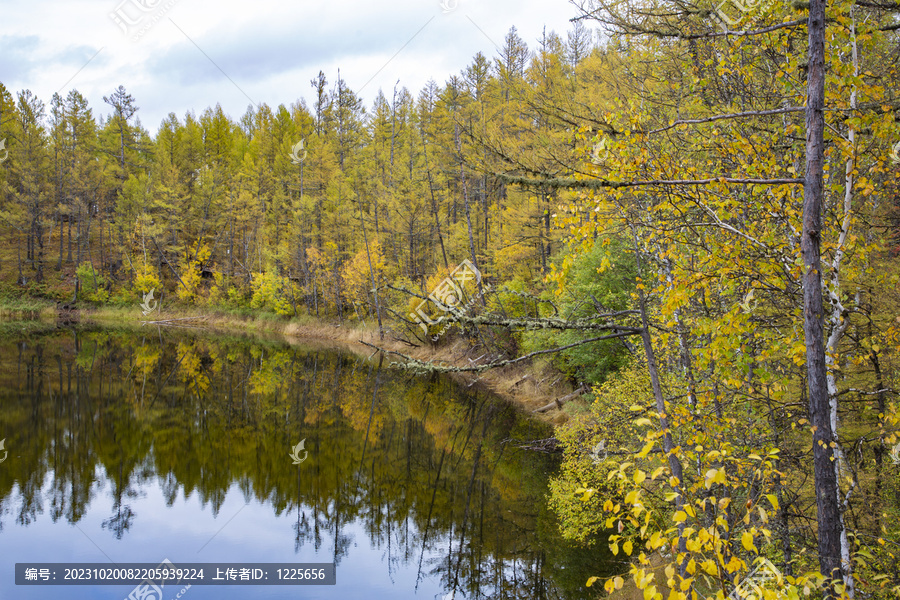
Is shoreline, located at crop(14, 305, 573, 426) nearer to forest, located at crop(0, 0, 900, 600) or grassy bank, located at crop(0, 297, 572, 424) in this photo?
grassy bank, located at crop(0, 297, 572, 424)

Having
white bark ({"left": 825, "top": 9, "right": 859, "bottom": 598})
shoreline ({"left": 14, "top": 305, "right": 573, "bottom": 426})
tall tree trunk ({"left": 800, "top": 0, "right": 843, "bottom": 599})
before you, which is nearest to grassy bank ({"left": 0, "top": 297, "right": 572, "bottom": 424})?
shoreline ({"left": 14, "top": 305, "right": 573, "bottom": 426})

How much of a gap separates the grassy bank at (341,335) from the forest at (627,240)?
3.43 ft

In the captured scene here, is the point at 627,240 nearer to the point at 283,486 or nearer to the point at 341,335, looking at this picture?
the point at 283,486

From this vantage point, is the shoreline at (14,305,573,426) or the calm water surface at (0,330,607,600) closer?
the calm water surface at (0,330,607,600)

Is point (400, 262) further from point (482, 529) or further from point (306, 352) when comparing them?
point (482, 529)

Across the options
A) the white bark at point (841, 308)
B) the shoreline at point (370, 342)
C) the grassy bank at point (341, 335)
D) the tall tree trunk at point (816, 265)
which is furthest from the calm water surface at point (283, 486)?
the tall tree trunk at point (816, 265)

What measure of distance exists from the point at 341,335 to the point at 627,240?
94.1 feet

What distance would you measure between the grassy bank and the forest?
1044 millimetres

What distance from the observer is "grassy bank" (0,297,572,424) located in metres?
20.0

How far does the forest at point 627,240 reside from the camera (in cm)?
367

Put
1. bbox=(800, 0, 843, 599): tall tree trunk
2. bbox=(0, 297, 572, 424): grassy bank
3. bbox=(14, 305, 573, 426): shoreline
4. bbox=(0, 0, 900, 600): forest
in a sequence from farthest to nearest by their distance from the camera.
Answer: bbox=(0, 297, 572, 424): grassy bank → bbox=(14, 305, 573, 426): shoreline → bbox=(0, 0, 900, 600): forest → bbox=(800, 0, 843, 599): tall tree trunk

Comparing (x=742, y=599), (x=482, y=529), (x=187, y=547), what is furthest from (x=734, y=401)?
(x=187, y=547)

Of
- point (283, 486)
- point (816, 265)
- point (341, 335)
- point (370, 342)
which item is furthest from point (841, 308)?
point (341, 335)

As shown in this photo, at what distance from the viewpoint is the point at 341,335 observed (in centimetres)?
3594
